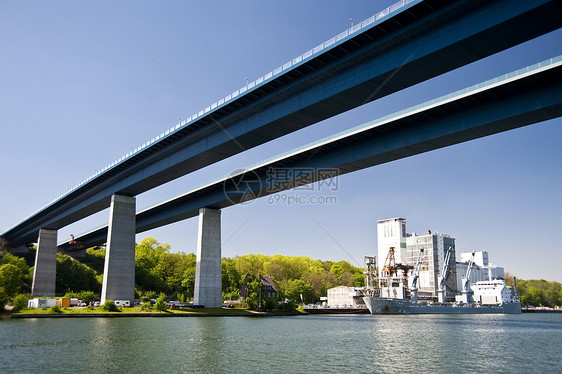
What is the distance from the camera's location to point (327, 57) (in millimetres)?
35562

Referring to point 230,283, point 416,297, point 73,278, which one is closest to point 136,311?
point 230,283

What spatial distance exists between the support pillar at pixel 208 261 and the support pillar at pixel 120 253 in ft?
33.1

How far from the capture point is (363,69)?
1371 inches

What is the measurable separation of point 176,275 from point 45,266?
34886 mm

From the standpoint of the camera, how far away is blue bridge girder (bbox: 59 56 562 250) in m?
33.7

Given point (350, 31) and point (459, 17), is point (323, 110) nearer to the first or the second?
point (350, 31)

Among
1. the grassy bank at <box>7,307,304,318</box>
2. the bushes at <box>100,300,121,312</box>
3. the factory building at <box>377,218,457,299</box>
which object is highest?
the factory building at <box>377,218,457,299</box>

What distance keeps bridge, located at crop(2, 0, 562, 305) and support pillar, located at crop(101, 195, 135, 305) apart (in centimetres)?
23

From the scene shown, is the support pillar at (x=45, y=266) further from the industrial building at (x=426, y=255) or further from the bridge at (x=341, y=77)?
the industrial building at (x=426, y=255)

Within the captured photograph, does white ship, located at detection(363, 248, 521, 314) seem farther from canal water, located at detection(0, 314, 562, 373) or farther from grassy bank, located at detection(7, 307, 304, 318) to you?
canal water, located at detection(0, 314, 562, 373)

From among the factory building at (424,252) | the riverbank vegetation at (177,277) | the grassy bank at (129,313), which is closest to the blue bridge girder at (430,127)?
the grassy bank at (129,313)

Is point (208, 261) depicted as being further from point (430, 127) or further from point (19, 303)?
point (430, 127)

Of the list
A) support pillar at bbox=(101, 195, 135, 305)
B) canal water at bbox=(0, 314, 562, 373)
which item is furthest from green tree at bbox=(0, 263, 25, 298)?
canal water at bbox=(0, 314, 562, 373)

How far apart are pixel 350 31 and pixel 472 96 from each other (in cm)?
1108
